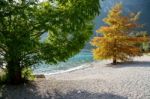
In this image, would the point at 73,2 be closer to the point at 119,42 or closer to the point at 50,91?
the point at 50,91

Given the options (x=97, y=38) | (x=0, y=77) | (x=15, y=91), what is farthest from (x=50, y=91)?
(x=97, y=38)

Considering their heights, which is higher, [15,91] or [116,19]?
[116,19]

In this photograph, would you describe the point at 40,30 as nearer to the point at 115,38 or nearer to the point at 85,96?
the point at 85,96

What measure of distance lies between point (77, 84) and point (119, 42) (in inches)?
349

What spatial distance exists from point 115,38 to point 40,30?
30.3 feet

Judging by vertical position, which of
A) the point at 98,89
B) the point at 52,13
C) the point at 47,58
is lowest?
the point at 98,89

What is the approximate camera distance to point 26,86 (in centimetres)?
944

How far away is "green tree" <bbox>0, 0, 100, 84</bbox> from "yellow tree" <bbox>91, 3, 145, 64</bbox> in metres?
7.64

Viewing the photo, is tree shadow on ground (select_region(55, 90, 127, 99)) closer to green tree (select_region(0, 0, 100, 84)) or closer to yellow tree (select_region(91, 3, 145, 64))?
green tree (select_region(0, 0, 100, 84))

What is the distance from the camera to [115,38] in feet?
58.2

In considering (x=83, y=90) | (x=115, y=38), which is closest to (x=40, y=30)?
(x=83, y=90)

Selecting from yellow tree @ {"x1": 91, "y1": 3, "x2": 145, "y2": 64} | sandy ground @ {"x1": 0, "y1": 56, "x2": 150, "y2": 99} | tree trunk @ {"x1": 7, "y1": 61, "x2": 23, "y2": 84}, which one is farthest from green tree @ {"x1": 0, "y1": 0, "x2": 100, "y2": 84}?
yellow tree @ {"x1": 91, "y1": 3, "x2": 145, "y2": 64}

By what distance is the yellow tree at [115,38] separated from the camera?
1777 centimetres

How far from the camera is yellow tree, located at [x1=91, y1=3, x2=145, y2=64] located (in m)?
17.8
